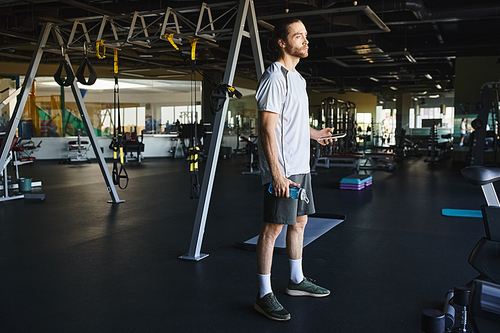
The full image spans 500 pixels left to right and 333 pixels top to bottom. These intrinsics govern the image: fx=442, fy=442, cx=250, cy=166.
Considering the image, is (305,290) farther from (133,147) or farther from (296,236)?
Answer: (133,147)

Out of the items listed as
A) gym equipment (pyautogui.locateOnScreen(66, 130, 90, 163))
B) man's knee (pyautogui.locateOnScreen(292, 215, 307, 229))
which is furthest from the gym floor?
gym equipment (pyautogui.locateOnScreen(66, 130, 90, 163))

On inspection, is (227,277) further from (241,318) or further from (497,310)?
(497,310)

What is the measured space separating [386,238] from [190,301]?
205 centimetres

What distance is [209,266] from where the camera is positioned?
3055mm

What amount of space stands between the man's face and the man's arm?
0.36m

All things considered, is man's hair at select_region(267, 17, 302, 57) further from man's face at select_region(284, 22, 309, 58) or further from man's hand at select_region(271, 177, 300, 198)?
man's hand at select_region(271, 177, 300, 198)

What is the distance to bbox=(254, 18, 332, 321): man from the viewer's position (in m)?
2.05

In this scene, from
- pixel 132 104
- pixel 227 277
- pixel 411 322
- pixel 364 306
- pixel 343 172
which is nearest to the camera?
pixel 411 322

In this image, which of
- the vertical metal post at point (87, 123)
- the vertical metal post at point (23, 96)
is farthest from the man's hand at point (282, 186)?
the vertical metal post at point (23, 96)

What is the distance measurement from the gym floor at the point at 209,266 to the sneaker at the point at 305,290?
0.13 feet

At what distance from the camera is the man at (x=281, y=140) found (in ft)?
6.72

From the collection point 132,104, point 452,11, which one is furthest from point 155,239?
point 132,104

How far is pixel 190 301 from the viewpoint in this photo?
2424mm

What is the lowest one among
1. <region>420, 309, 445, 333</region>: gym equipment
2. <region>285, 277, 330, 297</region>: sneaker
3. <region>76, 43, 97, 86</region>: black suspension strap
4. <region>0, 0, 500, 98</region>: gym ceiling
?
<region>285, 277, 330, 297</region>: sneaker
